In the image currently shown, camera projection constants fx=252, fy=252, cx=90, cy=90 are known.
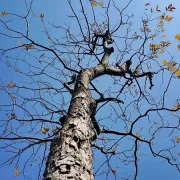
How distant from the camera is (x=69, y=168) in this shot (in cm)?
196

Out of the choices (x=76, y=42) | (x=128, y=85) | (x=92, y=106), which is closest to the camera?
(x=92, y=106)

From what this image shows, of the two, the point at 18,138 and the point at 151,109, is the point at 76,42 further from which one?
the point at 18,138

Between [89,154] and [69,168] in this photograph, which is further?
[89,154]

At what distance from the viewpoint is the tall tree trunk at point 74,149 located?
194 cm

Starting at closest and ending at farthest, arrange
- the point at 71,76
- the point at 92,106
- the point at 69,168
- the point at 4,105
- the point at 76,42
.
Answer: the point at 69,168 < the point at 92,106 < the point at 4,105 < the point at 71,76 < the point at 76,42

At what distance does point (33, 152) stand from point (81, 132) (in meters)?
2.26

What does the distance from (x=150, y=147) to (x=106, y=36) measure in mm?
2926

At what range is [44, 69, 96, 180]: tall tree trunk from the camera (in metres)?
1.94

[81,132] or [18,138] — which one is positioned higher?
[18,138]

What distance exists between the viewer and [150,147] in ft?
15.4

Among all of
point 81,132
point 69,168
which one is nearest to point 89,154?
point 81,132

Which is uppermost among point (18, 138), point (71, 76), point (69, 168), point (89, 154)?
point (71, 76)

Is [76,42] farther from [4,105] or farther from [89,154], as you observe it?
[89,154]

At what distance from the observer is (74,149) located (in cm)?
226
